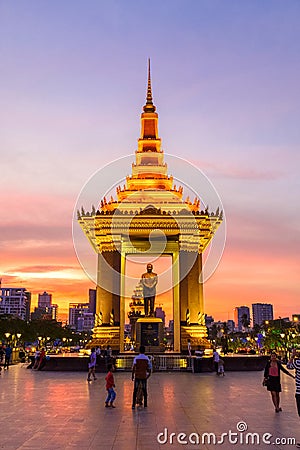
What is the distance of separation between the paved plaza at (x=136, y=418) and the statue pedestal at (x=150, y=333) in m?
17.9

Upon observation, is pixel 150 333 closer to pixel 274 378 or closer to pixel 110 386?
pixel 110 386

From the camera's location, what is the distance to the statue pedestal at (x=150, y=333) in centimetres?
3909

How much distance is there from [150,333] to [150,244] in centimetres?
835

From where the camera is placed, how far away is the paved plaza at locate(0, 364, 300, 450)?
10.1 m

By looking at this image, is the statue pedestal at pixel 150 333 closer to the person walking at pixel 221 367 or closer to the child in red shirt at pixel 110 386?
the person walking at pixel 221 367

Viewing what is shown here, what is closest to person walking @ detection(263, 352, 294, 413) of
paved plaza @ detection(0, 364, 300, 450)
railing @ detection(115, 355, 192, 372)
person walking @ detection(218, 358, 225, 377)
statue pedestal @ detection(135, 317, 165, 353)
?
paved plaza @ detection(0, 364, 300, 450)

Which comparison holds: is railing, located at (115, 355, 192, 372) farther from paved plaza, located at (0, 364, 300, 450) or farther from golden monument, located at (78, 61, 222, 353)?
paved plaza, located at (0, 364, 300, 450)

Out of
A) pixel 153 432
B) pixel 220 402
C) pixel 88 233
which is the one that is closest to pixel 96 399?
pixel 220 402

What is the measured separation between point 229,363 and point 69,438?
77.0 ft

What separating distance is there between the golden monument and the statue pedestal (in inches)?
25.9

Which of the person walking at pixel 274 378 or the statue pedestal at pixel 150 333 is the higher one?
the statue pedestal at pixel 150 333

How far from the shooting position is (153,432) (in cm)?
1104

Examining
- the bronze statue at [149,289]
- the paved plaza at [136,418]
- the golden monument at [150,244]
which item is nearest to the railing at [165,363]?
the golden monument at [150,244]

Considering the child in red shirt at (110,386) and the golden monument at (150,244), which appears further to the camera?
the golden monument at (150,244)
